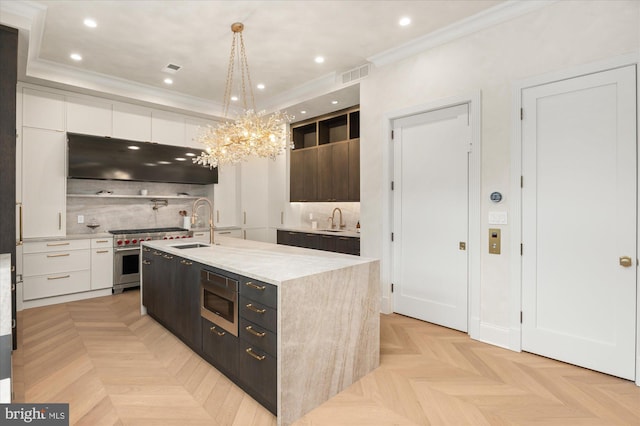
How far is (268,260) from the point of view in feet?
8.61

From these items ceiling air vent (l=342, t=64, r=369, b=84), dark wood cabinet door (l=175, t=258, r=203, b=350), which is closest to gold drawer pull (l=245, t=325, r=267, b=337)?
dark wood cabinet door (l=175, t=258, r=203, b=350)

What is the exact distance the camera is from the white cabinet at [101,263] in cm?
476

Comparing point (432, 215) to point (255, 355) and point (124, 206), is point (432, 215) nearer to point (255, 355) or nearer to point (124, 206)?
point (255, 355)

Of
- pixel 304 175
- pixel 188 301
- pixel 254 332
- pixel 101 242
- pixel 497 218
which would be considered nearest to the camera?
pixel 254 332

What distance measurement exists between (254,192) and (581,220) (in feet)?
17.1

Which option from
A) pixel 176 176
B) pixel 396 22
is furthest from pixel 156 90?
pixel 396 22

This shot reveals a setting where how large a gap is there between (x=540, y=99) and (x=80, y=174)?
18.1 ft

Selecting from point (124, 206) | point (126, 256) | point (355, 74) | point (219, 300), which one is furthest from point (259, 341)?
point (124, 206)

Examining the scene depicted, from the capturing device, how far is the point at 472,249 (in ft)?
10.9

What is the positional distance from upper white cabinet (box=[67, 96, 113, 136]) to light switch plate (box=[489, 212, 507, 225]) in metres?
5.20

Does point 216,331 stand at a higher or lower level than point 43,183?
lower

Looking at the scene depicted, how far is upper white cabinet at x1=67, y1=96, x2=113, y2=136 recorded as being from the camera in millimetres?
4688

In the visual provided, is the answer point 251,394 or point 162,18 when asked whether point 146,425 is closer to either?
point 251,394

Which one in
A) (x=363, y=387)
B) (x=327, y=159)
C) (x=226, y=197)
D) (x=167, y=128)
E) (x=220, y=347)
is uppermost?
(x=167, y=128)
